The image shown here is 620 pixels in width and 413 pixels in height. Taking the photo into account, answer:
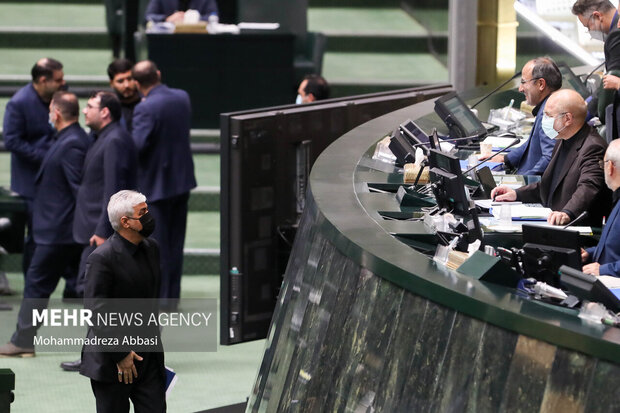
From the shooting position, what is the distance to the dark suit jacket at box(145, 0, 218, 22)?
1209cm

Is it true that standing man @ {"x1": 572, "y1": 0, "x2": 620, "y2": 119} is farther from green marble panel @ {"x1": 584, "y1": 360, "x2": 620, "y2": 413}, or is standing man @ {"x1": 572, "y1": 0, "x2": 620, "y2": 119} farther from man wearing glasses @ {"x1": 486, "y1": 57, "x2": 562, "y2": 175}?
green marble panel @ {"x1": 584, "y1": 360, "x2": 620, "y2": 413}

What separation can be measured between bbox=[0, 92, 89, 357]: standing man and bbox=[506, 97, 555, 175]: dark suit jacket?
264 cm

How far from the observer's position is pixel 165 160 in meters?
9.01

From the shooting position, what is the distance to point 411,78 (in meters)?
13.2

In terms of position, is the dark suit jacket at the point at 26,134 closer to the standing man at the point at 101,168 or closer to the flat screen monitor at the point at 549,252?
the standing man at the point at 101,168

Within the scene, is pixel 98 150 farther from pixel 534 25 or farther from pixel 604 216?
pixel 534 25

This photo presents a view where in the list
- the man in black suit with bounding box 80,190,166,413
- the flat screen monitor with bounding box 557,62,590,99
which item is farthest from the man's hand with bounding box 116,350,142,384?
the flat screen monitor with bounding box 557,62,590,99

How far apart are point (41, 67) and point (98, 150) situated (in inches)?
59.2

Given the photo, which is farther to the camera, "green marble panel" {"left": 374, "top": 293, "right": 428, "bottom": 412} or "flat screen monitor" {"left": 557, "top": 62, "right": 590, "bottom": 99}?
"flat screen monitor" {"left": 557, "top": 62, "right": 590, "bottom": 99}

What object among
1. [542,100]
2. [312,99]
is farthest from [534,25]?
[542,100]

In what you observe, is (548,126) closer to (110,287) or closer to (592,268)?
(592,268)

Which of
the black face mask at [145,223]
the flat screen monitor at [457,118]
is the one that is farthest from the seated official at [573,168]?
the black face mask at [145,223]

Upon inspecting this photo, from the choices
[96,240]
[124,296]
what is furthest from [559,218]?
[96,240]

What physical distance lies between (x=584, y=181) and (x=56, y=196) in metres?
3.56
